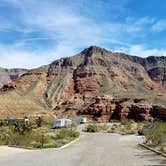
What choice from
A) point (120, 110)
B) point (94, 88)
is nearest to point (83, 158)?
point (120, 110)

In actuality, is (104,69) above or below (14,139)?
above

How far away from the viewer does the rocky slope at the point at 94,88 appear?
140 metres

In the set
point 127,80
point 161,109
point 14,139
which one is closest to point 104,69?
point 127,80

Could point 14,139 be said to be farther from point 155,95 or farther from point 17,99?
point 155,95

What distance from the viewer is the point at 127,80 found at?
176 meters

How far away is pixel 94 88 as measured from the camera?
6683 inches

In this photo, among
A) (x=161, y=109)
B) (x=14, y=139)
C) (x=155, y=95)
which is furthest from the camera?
(x=155, y=95)

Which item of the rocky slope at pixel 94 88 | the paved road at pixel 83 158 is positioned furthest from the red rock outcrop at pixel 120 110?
the paved road at pixel 83 158

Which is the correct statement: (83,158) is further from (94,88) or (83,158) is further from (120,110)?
(94,88)

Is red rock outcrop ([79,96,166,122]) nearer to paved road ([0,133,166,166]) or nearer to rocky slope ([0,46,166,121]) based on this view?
rocky slope ([0,46,166,121])

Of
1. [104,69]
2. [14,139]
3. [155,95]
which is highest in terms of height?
[104,69]

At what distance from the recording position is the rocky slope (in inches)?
5517

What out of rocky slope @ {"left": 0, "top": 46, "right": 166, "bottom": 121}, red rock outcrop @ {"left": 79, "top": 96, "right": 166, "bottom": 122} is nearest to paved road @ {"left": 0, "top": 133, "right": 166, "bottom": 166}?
rocky slope @ {"left": 0, "top": 46, "right": 166, "bottom": 121}

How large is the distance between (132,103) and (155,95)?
633 inches
